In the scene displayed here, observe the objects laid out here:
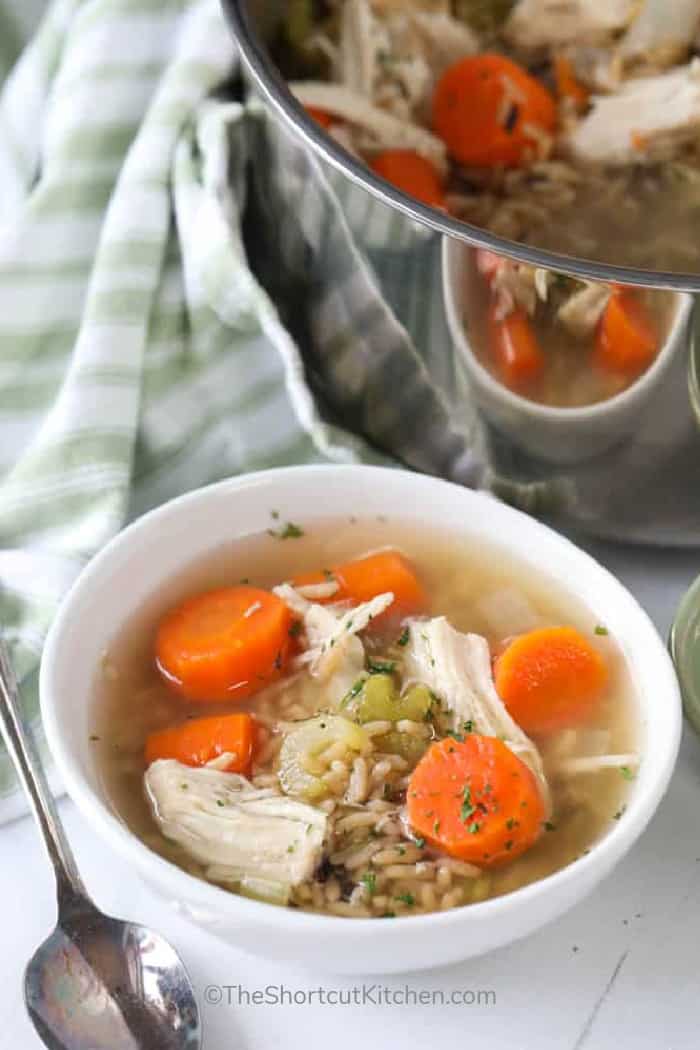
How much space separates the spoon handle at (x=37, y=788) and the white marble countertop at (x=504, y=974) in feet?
0.21

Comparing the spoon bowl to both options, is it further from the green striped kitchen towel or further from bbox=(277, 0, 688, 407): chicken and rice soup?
bbox=(277, 0, 688, 407): chicken and rice soup

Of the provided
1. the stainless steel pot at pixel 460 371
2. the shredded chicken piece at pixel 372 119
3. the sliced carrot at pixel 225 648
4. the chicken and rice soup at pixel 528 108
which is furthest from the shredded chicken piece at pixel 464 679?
the shredded chicken piece at pixel 372 119

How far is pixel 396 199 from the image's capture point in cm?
119

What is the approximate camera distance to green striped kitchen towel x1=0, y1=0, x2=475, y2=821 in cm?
140

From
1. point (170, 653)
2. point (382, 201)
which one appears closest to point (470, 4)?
point (382, 201)

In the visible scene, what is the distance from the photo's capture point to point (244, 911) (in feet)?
3.16

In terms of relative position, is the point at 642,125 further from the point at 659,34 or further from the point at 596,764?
the point at 596,764

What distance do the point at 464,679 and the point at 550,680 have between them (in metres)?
0.07

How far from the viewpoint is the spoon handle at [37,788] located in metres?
1.12

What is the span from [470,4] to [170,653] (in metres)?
0.89

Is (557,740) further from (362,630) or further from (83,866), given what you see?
(83,866)

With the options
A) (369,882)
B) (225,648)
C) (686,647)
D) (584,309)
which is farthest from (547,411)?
(369,882)

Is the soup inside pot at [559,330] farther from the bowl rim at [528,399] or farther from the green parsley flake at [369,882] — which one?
the green parsley flake at [369,882]

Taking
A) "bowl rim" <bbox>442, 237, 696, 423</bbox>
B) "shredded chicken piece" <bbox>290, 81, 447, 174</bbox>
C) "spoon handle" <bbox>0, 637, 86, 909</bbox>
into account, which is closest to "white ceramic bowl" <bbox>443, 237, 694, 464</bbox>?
"bowl rim" <bbox>442, 237, 696, 423</bbox>
